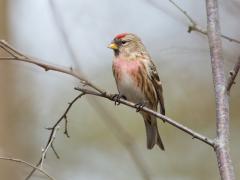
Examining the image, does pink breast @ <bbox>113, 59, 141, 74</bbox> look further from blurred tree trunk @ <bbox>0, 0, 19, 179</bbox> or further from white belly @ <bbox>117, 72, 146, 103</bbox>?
blurred tree trunk @ <bbox>0, 0, 19, 179</bbox>

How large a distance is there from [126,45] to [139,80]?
45cm

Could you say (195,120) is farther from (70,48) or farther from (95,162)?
(70,48)

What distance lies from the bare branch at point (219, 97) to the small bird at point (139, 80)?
80.5 inches

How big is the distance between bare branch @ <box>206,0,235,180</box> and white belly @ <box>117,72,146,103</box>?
2071mm

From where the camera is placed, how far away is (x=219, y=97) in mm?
2936

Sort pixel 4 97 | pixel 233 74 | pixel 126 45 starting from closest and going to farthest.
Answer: pixel 233 74, pixel 126 45, pixel 4 97

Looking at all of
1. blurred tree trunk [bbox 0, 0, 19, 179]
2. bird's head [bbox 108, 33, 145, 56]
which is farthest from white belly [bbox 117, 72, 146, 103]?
blurred tree trunk [bbox 0, 0, 19, 179]

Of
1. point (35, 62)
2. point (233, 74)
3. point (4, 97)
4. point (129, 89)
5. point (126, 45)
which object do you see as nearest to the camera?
point (233, 74)

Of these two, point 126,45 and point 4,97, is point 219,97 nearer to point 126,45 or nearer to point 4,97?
point 126,45

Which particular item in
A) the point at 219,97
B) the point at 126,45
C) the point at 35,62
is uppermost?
the point at 126,45

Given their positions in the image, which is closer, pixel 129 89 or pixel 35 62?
pixel 35 62

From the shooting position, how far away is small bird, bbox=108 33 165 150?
5.25 m

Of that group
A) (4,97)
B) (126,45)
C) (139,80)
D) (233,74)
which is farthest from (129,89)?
(4,97)

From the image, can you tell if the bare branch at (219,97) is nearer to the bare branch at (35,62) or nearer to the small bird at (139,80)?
the bare branch at (35,62)
